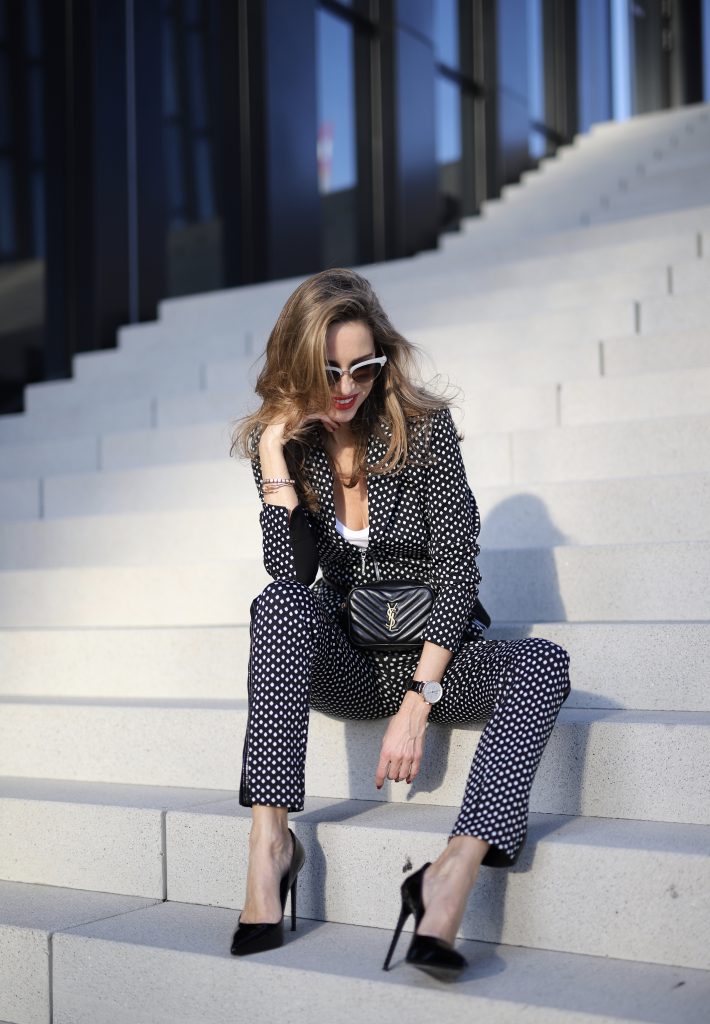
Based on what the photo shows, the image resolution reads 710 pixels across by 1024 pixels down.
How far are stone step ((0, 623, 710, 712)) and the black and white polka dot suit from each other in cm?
31

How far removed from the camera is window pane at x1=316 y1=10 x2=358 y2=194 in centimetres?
836

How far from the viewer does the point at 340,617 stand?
2479 millimetres

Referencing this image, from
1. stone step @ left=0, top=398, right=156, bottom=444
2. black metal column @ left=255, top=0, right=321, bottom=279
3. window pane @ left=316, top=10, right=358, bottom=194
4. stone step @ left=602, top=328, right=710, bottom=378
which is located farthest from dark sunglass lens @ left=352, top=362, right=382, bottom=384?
window pane @ left=316, top=10, right=358, bottom=194

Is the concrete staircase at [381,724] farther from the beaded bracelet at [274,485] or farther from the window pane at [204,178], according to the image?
the window pane at [204,178]

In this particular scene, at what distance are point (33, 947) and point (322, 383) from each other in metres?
1.22

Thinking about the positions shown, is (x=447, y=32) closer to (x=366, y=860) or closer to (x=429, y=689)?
(x=429, y=689)

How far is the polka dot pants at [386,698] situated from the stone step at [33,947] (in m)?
0.47

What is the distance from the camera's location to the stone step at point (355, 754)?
219 centimetres

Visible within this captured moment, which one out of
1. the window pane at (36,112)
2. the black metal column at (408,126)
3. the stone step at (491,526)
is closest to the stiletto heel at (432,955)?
the stone step at (491,526)

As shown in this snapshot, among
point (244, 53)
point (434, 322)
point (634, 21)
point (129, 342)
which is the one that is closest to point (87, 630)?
point (434, 322)

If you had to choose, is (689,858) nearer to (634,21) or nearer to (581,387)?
(581,387)

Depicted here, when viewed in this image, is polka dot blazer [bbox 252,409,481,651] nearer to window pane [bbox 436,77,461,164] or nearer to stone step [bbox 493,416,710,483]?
stone step [bbox 493,416,710,483]

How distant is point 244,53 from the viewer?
7.54m

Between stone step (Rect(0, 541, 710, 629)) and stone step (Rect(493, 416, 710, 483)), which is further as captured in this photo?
stone step (Rect(493, 416, 710, 483))
